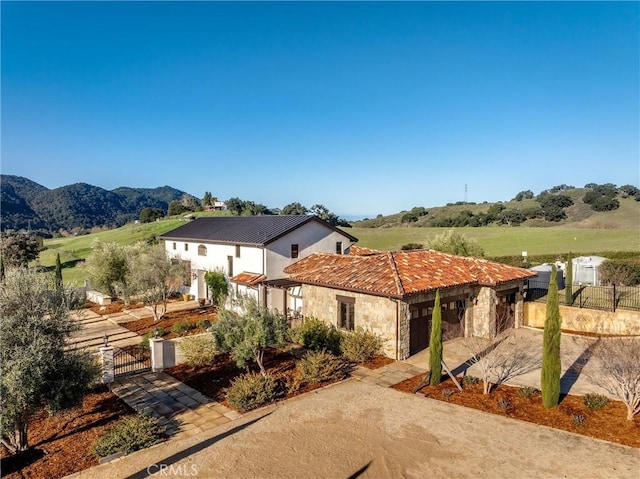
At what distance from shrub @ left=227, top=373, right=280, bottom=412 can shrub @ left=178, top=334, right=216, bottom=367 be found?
367 centimetres

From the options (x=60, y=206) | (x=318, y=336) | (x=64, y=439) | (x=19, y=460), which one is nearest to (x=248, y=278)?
(x=318, y=336)

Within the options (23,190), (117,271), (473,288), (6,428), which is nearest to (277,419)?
(6,428)

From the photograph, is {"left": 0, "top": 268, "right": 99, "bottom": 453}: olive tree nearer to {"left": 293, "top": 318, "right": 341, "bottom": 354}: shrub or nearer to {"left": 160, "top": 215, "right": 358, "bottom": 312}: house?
{"left": 293, "top": 318, "right": 341, "bottom": 354}: shrub

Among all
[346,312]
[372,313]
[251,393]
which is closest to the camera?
[251,393]

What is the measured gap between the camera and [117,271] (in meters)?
29.7

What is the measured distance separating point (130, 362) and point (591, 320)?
→ 23.8 meters

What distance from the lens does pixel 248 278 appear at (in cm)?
2528

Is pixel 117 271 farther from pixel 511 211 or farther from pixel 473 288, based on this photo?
pixel 511 211

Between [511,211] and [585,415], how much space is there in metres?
88.2

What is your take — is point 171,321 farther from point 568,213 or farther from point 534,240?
point 568,213

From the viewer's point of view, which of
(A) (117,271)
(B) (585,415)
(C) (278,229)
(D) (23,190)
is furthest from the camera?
(D) (23,190)

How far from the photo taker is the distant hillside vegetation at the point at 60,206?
4672 inches

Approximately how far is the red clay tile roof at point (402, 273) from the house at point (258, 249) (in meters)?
1.71

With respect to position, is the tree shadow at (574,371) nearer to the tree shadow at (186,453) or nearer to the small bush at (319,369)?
the small bush at (319,369)
